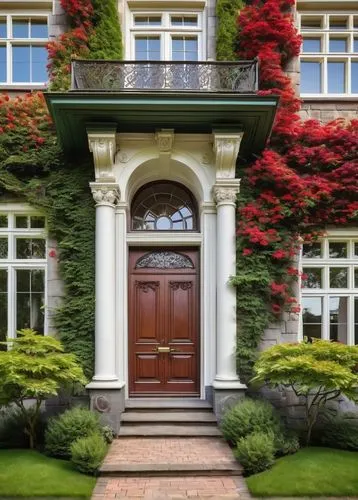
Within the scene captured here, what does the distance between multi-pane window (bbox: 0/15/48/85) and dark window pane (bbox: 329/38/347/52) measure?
19.5ft

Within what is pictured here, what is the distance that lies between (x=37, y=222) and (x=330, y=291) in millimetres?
5837

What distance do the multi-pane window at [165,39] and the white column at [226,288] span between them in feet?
10.6

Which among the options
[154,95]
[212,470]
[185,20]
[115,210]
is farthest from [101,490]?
[185,20]

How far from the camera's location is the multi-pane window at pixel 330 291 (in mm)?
8547

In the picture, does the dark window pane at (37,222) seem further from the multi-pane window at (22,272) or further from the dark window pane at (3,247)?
the dark window pane at (3,247)

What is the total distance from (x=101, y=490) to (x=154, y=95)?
5730 mm

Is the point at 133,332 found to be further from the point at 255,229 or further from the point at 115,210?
the point at 255,229

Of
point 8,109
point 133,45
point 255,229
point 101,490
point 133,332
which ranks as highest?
point 133,45

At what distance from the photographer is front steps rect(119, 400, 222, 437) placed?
23.5ft

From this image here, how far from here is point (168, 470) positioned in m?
6.00

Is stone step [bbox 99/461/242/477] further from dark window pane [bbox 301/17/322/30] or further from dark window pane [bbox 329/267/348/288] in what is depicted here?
dark window pane [bbox 301/17/322/30]

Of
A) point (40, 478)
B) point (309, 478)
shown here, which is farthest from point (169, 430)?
point (309, 478)

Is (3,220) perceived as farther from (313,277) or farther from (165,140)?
(313,277)

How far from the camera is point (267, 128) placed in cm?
777
